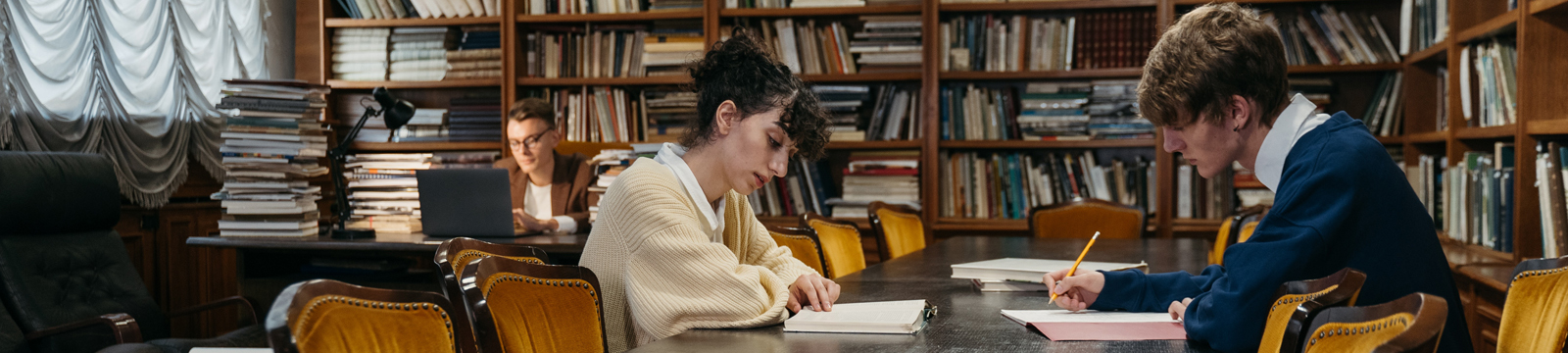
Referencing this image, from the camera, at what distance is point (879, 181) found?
410 centimetres

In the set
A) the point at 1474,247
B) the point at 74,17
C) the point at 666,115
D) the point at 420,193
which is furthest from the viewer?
the point at 666,115

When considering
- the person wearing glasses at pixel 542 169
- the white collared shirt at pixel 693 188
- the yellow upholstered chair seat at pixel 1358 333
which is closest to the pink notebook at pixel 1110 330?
the yellow upholstered chair seat at pixel 1358 333

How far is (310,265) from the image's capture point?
3465 millimetres

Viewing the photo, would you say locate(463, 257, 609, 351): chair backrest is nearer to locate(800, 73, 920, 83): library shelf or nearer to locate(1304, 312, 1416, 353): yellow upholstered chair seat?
locate(1304, 312, 1416, 353): yellow upholstered chair seat

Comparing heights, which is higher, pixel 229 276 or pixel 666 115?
pixel 666 115

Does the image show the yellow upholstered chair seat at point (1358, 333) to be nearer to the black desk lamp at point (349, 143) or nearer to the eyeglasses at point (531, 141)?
the black desk lamp at point (349, 143)

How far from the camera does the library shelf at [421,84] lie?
4.29 metres

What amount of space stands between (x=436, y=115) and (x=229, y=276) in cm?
112

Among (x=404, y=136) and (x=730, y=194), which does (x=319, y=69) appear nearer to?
(x=404, y=136)

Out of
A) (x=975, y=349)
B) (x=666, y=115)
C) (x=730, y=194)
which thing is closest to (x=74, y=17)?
(x=666, y=115)

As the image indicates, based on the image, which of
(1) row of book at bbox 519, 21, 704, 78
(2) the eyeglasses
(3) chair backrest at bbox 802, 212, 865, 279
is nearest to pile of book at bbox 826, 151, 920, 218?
(1) row of book at bbox 519, 21, 704, 78

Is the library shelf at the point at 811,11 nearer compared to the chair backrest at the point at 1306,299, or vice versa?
the chair backrest at the point at 1306,299

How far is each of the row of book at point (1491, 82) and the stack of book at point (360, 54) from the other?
425cm

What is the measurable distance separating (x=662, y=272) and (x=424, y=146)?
3.45 metres
